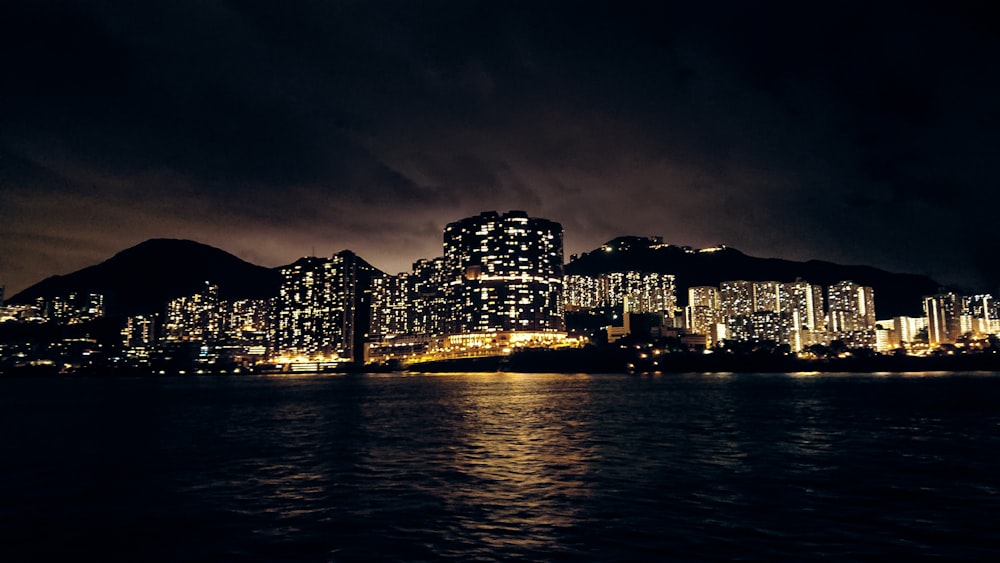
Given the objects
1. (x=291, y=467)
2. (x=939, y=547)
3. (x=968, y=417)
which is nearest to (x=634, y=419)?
(x=968, y=417)

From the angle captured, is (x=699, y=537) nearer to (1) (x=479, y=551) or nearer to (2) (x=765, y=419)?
(1) (x=479, y=551)

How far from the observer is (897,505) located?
23.0 m

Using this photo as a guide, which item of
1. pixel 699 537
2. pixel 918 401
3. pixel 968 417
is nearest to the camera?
pixel 699 537

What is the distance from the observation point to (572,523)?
68.1ft

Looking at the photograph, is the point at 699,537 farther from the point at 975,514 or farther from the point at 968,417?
the point at 968,417

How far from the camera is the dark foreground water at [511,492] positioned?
18484 mm

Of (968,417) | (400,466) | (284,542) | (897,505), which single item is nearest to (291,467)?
(400,466)

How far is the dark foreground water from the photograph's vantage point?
1848 centimetres

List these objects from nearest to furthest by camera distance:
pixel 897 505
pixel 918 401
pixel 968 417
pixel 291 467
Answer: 1. pixel 897 505
2. pixel 291 467
3. pixel 968 417
4. pixel 918 401

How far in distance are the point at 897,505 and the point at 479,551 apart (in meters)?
15.3

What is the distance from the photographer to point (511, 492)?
86.6 ft

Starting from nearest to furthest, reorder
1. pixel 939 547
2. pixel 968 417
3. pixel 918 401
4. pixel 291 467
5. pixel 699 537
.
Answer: pixel 939 547
pixel 699 537
pixel 291 467
pixel 968 417
pixel 918 401

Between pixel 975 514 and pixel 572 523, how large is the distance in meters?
13.2

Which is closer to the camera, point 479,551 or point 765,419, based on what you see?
point 479,551
